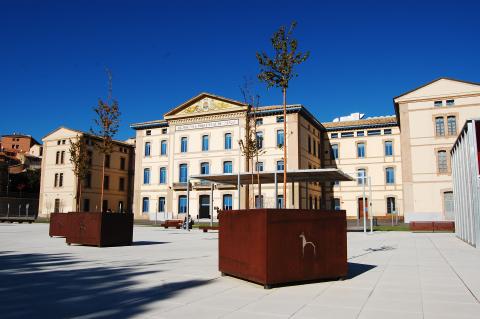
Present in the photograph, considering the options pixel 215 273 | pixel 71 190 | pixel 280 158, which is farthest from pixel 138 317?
pixel 71 190

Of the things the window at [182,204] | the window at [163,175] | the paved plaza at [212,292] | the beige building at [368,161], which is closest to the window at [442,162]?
the beige building at [368,161]

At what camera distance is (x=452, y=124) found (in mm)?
→ 33844

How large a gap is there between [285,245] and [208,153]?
115 ft

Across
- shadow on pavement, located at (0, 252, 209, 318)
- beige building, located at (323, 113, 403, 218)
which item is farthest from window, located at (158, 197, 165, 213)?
shadow on pavement, located at (0, 252, 209, 318)

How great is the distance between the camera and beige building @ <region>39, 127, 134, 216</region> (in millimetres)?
47000

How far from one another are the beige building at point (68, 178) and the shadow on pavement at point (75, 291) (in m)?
39.9

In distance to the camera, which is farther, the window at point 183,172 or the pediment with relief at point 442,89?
the window at point 183,172

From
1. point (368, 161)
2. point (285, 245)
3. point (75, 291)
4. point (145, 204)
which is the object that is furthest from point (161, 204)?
point (285, 245)

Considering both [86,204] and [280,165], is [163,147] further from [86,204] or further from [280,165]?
[280,165]

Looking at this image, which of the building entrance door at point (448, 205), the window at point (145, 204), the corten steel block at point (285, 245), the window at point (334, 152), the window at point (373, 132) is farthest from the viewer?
the window at point (334, 152)

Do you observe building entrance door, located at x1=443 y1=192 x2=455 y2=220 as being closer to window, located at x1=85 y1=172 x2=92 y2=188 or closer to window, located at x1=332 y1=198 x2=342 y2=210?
window, located at x1=332 y1=198 x2=342 y2=210

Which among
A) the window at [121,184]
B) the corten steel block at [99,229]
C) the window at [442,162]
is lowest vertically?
the corten steel block at [99,229]

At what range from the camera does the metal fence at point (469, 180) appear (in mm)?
12992

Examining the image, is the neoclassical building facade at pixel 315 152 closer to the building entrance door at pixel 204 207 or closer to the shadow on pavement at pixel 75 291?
the building entrance door at pixel 204 207
